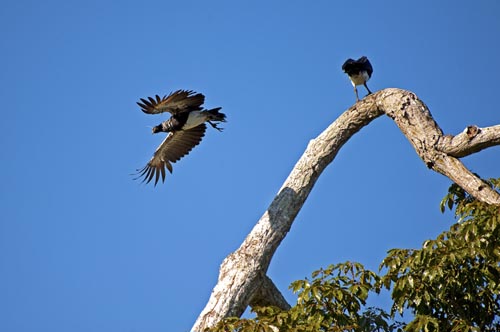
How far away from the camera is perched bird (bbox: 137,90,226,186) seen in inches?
401

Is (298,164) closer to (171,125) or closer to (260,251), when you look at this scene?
(260,251)

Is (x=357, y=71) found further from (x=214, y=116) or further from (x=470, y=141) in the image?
(x=470, y=141)

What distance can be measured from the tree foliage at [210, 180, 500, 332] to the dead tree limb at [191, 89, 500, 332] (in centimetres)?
101

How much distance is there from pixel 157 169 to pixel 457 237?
545 cm

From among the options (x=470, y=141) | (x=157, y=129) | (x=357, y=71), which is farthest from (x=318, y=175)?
(x=157, y=129)

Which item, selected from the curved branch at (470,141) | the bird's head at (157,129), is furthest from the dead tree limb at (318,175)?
the bird's head at (157,129)

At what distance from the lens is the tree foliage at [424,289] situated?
623cm

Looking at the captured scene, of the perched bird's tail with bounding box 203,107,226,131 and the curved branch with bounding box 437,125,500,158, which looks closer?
the curved branch with bounding box 437,125,500,158

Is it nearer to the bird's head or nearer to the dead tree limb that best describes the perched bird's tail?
the bird's head

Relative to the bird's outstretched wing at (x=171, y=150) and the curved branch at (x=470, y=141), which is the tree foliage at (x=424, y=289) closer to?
the curved branch at (x=470, y=141)

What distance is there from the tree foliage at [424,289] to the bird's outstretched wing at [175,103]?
400cm

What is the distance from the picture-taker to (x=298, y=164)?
347 inches

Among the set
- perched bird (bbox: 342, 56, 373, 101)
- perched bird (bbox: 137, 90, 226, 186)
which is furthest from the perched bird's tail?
perched bird (bbox: 342, 56, 373, 101)

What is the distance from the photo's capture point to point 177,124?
34.4 ft
